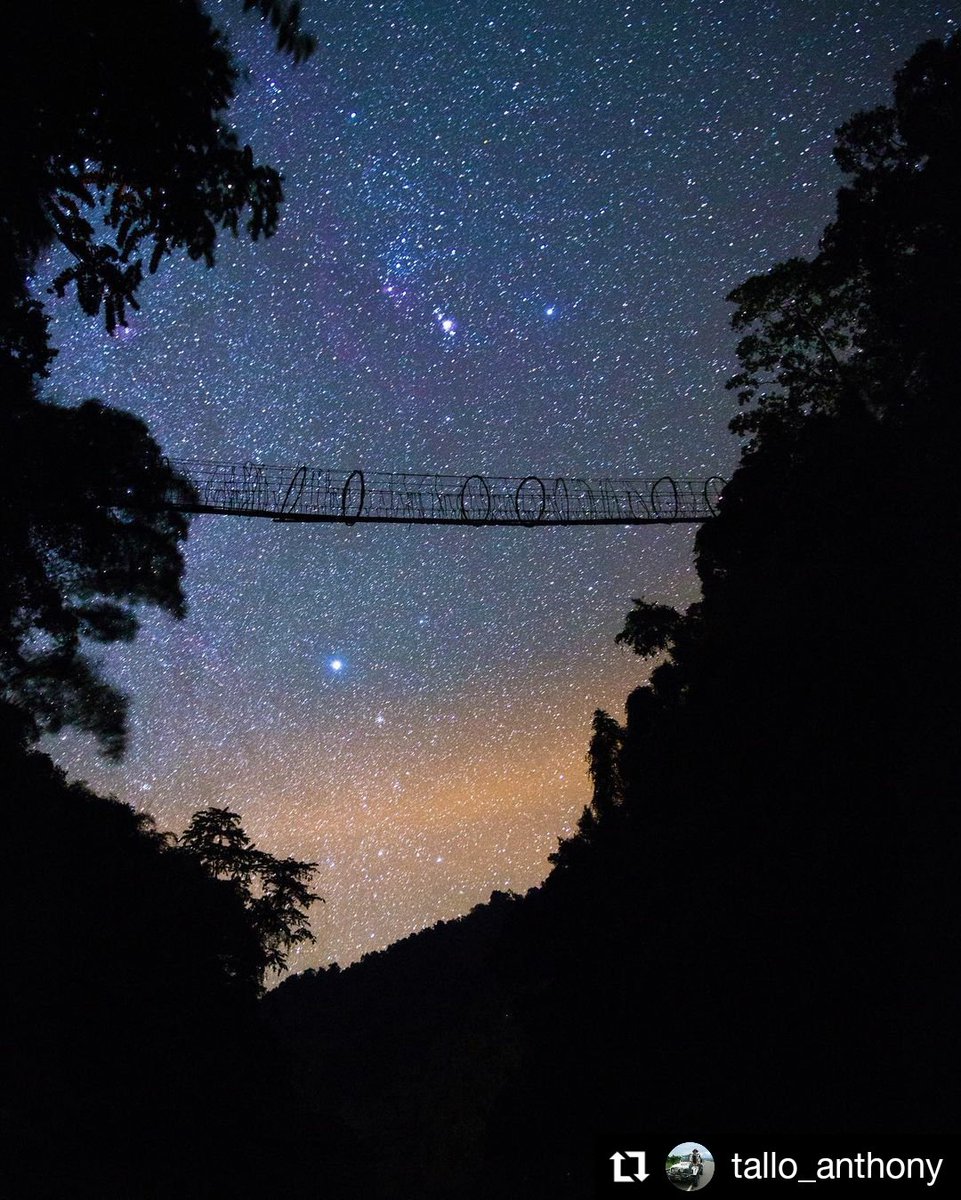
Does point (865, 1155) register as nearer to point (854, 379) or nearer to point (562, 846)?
point (562, 846)

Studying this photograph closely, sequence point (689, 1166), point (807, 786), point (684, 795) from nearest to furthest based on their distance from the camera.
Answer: point (689, 1166)
point (807, 786)
point (684, 795)

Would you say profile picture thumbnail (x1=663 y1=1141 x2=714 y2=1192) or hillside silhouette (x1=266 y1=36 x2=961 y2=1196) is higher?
hillside silhouette (x1=266 y1=36 x2=961 y2=1196)

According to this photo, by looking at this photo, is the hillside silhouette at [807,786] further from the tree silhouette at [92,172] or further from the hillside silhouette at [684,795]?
the tree silhouette at [92,172]

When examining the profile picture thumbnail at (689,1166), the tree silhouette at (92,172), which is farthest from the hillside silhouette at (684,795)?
the profile picture thumbnail at (689,1166)

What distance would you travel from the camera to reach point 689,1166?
8312 mm

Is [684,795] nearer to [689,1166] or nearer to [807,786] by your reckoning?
[807,786]

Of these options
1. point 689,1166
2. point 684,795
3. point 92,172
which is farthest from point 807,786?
point 92,172

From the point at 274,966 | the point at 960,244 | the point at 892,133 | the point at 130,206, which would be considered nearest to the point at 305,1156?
the point at 274,966

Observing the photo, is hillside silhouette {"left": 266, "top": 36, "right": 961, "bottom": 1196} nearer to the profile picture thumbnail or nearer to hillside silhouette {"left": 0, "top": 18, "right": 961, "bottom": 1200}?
hillside silhouette {"left": 0, "top": 18, "right": 961, "bottom": 1200}

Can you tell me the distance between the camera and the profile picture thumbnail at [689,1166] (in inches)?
319

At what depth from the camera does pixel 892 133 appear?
15.4 metres

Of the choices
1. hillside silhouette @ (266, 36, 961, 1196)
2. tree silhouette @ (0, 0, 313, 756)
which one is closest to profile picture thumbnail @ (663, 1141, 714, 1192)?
hillside silhouette @ (266, 36, 961, 1196)

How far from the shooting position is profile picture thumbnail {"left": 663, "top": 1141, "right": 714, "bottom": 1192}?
26.6 ft

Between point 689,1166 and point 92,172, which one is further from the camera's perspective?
point 689,1166
